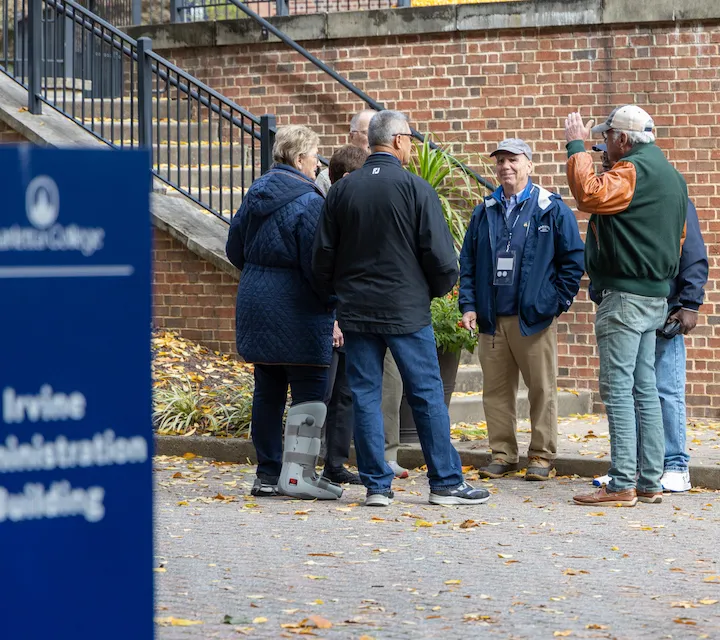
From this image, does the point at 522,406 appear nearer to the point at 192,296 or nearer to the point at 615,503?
the point at 192,296

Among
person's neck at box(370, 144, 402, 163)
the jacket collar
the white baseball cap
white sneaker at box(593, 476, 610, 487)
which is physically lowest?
white sneaker at box(593, 476, 610, 487)

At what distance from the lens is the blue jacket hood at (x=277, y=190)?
7.03m

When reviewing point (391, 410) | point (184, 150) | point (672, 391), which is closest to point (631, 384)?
point (672, 391)

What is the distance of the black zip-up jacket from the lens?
6727 millimetres

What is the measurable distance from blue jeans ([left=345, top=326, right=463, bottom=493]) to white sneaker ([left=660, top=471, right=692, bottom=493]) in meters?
1.32

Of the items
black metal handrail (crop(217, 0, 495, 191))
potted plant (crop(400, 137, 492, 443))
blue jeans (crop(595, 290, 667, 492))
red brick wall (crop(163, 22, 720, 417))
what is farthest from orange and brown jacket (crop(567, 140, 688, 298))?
black metal handrail (crop(217, 0, 495, 191))

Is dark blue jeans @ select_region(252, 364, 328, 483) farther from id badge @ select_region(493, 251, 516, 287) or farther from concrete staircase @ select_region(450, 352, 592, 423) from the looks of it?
concrete staircase @ select_region(450, 352, 592, 423)

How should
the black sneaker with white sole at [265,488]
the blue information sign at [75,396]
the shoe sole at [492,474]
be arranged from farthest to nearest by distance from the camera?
the shoe sole at [492,474] → the black sneaker with white sole at [265,488] → the blue information sign at [75,396]

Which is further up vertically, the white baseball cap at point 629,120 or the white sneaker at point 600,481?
the white baseball cap at point 629,120

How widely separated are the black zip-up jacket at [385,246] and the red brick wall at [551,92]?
430cm

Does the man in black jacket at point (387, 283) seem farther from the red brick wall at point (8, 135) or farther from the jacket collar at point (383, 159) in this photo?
the red brick wall at point (8, 135)

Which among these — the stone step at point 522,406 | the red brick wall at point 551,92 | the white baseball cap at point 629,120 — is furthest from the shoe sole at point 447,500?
the red brick wall at point 551,92

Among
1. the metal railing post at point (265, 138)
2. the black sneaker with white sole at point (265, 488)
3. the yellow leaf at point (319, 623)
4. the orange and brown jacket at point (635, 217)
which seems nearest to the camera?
the yellow leaf at point (319, 623)

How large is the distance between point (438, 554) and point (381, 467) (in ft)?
4.18
